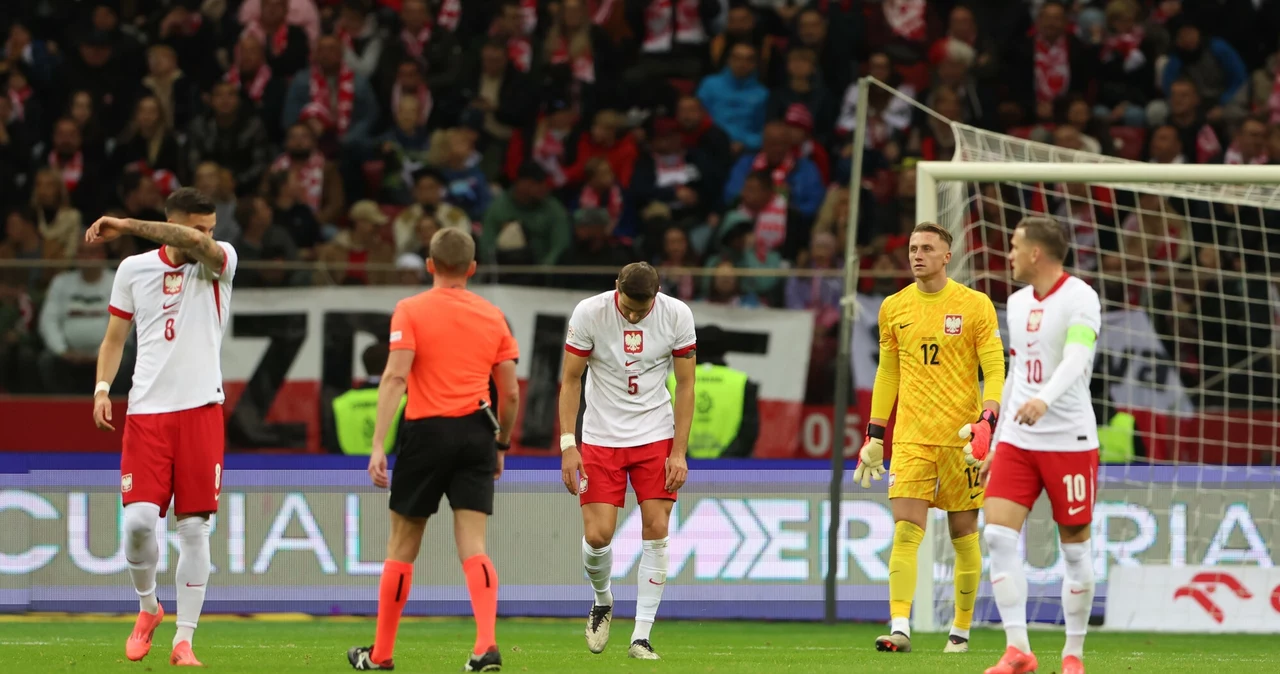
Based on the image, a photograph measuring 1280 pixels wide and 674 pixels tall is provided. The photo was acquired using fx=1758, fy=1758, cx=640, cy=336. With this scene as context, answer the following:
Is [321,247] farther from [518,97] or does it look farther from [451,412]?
[451,412]

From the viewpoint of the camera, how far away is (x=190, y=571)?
849 centimetres

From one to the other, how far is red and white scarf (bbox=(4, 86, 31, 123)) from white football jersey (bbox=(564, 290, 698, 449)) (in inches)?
442

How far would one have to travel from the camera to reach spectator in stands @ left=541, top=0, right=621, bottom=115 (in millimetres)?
18484

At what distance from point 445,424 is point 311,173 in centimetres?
1061

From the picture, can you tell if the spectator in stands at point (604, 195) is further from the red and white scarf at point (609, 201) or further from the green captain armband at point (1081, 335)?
the green captain armband at point (1081, 335)

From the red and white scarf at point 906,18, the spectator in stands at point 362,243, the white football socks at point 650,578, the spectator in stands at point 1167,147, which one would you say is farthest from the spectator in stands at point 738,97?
the white football socks at point 650,578

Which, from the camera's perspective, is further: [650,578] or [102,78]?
[102,78]

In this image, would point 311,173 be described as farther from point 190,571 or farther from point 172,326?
point 190,571

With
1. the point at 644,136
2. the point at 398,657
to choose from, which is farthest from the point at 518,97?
the point at 398,657

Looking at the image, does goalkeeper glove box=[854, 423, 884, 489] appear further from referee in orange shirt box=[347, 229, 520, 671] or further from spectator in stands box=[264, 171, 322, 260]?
spectator in stands box=[264, 171, 322, 260]

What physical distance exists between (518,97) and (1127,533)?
8390 mm

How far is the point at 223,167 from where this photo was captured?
1772 cm

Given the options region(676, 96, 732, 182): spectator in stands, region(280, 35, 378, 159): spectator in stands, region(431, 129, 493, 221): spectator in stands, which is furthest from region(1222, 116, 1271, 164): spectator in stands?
region(280, 35, 378, 159): spectator in stands

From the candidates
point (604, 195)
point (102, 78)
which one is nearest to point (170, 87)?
point (102, 78)
